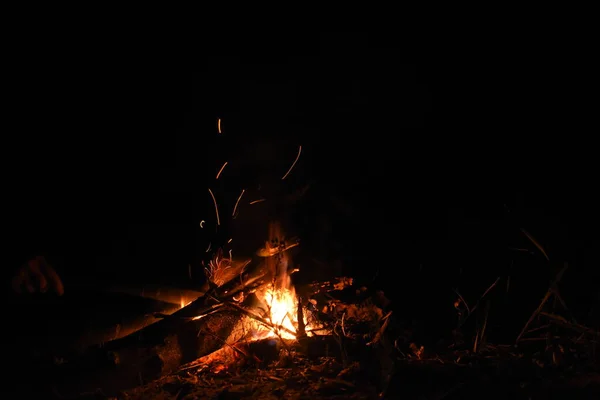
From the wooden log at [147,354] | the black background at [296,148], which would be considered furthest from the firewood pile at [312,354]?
the black background at [296,148]

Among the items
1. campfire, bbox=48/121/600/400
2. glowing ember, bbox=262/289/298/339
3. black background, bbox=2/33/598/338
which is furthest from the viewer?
black background, bbox=2/33/598/338

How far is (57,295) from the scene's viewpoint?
563 cm

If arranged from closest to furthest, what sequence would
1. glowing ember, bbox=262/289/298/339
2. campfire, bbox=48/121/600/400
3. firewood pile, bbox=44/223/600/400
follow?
firewood pile, bbox=44/223/600/400 → campfire, bbox=48/121/600/400 → glowing ember, bbox=262/289/298/339

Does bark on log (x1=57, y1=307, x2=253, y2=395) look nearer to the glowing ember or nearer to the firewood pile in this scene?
the firewood pile

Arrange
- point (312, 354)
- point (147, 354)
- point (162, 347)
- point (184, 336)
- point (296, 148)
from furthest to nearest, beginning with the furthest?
point (296, 148) → point (312, 354) → point (184, 336) → point (162, 347) → point (147, 354)

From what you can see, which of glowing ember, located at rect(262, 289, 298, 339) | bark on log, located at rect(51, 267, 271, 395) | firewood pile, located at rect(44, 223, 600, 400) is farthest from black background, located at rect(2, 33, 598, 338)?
bark on log, located at rect(51, 267, 271, 395)

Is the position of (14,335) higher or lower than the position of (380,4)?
lower

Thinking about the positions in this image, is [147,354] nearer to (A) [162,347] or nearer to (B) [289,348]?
(A) [162,347]

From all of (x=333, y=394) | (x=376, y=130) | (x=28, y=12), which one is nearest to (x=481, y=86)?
(x=376, y=130)

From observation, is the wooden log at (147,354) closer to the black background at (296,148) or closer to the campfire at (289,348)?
the campfire at (289,348)

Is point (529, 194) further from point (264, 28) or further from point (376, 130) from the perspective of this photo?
point (264, 28)

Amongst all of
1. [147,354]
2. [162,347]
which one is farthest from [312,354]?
[147,354]

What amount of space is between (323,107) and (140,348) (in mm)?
5495

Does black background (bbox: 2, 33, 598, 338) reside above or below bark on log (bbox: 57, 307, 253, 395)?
above
